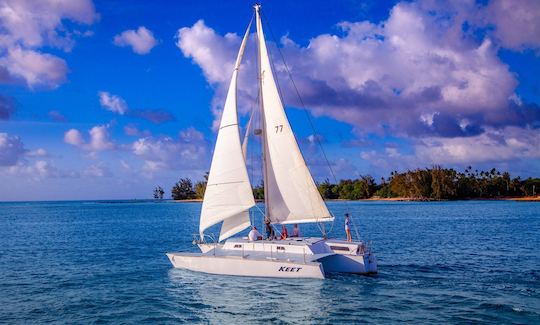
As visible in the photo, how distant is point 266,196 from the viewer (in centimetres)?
3030

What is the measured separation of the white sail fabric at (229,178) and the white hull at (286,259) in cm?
182

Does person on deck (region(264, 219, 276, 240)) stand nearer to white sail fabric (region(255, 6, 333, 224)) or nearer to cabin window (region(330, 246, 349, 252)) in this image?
white sail fabric (region(255, 6, 333, 224))

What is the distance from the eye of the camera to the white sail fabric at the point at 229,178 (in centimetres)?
3048

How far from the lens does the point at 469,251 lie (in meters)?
40.2

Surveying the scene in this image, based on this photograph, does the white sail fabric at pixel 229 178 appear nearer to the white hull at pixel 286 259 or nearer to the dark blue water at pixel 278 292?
the white hull at pixel 286 259

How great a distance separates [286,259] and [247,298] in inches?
163

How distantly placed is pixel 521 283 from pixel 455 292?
4893 millimetres

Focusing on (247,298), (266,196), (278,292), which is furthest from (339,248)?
(247,298)

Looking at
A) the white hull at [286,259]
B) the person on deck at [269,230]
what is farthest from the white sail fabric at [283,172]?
the white hull at [286,259]

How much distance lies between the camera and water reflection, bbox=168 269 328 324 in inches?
832

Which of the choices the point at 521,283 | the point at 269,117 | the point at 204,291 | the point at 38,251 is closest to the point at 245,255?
the point at 204,291

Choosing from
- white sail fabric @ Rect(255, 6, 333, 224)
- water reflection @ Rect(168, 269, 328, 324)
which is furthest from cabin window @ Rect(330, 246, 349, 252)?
water reflection @ Rect(168, 269, 328, 324)

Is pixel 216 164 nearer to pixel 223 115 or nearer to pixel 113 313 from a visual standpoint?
pixel 223 115

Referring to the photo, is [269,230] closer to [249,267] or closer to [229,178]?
[249,267]
